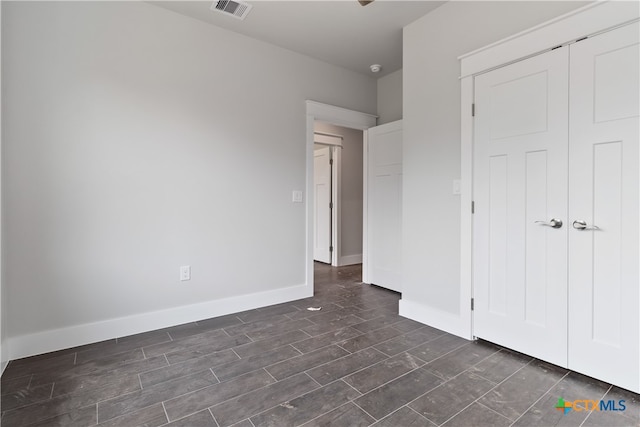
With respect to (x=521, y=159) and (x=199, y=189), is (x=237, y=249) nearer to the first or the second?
(x=199, y=189)

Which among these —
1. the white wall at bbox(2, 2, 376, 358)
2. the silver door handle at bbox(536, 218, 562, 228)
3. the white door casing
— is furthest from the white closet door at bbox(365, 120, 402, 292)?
the silver door handle at bbox(536, 218, 562, 228)

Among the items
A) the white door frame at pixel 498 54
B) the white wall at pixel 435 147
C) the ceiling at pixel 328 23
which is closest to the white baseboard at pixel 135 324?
the white wall at pixel 435 147

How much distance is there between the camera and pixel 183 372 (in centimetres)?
204

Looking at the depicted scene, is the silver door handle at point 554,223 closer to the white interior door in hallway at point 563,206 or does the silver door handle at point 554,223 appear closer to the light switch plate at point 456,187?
the white interior door in hallway at point 563,206

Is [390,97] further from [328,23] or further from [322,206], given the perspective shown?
[322,206]

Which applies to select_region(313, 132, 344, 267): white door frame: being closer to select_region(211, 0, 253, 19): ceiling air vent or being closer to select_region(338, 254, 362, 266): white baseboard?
select_region(338, 254, 362, 266): white baseboard

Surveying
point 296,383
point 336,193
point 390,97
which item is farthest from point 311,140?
point 296,383

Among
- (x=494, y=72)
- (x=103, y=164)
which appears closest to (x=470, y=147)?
(x=494, y=72)

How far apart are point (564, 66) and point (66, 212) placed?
3.59m

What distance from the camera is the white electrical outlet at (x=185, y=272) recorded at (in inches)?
113

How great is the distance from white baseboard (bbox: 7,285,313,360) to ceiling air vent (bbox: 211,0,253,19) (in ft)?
8.65

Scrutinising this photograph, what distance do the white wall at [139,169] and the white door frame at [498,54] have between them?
5.73 feet

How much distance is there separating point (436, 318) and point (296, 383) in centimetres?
145

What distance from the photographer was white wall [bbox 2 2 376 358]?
7.41ft
